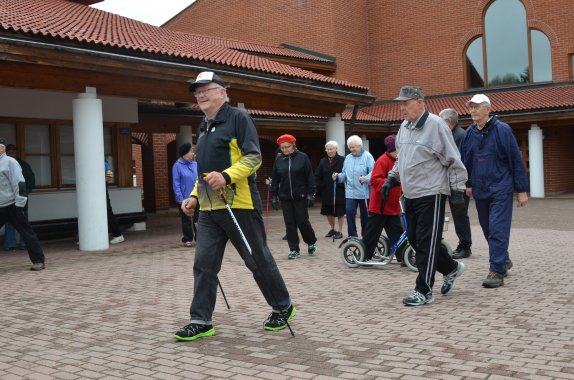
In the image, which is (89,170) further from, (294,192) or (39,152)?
(294,192)

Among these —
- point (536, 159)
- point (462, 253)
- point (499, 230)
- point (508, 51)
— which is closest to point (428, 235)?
point (499, 230)

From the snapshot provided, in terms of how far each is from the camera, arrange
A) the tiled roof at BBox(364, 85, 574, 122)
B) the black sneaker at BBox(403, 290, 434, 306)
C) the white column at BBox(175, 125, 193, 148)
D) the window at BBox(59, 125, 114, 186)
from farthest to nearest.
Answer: the tiled roof at BBox(364, 85, 574, 122), the white column at BBox(175, 125, 193, 148), the window at BBox(59, 125, 114, 186), the black sneaker at BBox(403, 290, 434, 306)

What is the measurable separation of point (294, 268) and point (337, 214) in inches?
142

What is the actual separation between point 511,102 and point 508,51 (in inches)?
127

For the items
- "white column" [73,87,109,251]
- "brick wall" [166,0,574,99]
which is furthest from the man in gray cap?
"brick wall" [166,0,574,99]

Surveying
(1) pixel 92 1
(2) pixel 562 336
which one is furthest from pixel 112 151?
(2) pixel 562 336

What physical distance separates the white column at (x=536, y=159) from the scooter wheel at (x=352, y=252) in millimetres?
17667

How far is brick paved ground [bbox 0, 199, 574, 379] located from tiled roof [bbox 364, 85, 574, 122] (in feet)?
51.7

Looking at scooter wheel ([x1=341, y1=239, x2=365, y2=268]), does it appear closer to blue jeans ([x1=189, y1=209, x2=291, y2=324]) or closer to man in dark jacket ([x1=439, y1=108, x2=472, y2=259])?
man in dark jacket ([x1=439, y1=108, x2=472, y2=259])

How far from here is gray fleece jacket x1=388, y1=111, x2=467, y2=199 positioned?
5879mm

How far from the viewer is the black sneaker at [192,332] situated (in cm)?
482

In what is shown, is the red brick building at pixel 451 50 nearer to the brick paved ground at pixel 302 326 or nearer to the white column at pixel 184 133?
the white column at pixel 184 133

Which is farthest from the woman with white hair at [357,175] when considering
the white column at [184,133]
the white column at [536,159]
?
the white column at [536,159]

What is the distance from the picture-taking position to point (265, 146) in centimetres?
2678
